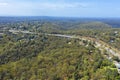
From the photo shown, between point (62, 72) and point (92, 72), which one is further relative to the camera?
point (62, 72)

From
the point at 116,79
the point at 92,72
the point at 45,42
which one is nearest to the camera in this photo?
the point at 116,79

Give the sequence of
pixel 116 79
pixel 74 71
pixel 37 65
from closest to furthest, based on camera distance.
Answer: pixel 116 79 < pixel 74 71 < pixel 37 65

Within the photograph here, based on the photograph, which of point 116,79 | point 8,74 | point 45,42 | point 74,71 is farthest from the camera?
point 45,42

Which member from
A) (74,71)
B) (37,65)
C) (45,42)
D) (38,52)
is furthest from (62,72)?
(45,42)

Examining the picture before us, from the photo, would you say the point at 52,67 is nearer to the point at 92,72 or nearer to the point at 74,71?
the point at 74,71

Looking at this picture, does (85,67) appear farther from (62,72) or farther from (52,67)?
(52,67)

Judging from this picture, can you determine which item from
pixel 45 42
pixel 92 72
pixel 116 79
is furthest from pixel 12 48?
pixel 116 79

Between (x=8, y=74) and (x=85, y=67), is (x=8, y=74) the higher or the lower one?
the lower one

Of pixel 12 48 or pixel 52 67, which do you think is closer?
pixel 52 67

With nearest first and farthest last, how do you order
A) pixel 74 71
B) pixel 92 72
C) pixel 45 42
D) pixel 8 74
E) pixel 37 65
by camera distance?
pixel 92 72, pixel 74 71, pixel 8 74, pixel 37 65, pixel 45 42
